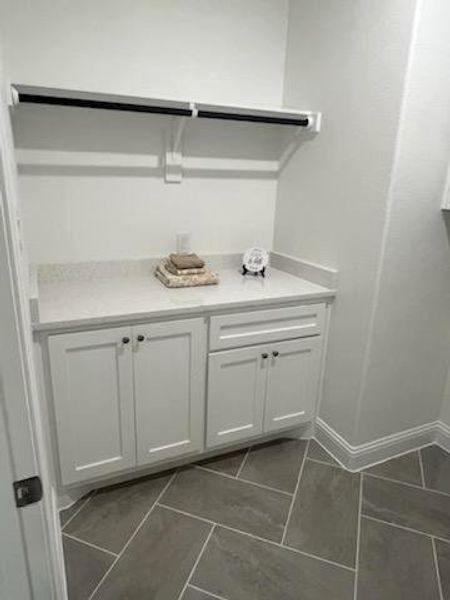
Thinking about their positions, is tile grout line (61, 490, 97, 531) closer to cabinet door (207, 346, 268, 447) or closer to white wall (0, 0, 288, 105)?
cabinet door (207, 346, 268, 447)

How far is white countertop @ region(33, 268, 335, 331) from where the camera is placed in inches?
61.3

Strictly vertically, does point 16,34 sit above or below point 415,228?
above

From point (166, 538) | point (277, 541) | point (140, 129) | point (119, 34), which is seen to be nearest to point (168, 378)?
point (166, 538)

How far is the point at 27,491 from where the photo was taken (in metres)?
0.68

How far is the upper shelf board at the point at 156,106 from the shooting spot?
1542 mm

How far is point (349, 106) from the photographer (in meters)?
1.80

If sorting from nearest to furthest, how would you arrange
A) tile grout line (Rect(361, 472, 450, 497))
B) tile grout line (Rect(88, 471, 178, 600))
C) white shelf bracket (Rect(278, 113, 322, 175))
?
tile grout line (Rect(88, 471, 178, 600)) < tile grout line (Rect(361, 472, 450, 497)) < white shelf bracket (Rect(278, 113, 322, 175))

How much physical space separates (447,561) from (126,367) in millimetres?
1467

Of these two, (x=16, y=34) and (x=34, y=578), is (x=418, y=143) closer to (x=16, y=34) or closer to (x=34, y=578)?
(x=16, y=34)

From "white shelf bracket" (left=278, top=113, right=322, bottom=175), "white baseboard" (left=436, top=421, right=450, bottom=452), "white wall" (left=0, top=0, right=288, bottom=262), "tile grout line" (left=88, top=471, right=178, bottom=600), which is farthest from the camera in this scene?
"white baseboard" (left=436, top=421, right=450, bottom=452)

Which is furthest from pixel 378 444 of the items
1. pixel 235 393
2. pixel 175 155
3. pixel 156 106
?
pixel 156 106

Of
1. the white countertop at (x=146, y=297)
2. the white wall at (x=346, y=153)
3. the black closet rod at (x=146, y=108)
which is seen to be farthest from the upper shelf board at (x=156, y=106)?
the white countertop at (x=146, y=297)

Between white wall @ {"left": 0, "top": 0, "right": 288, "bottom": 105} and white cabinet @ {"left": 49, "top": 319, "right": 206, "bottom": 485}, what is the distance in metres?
1.19

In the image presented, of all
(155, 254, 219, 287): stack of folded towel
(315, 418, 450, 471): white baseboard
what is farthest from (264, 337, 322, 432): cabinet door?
(155, 254, 219, 287): stack of folded towel
